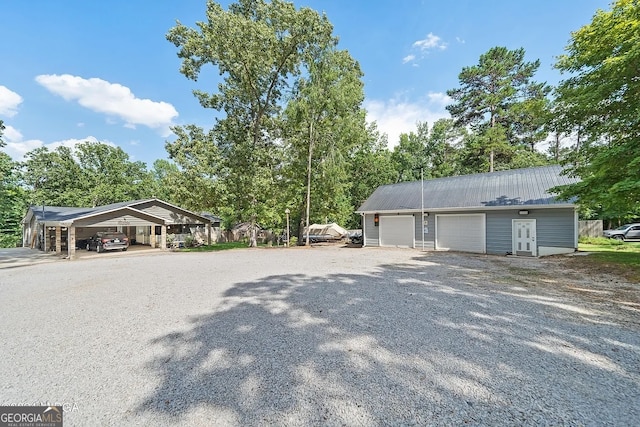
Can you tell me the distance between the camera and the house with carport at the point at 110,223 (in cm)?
1581

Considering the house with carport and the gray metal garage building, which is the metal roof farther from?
the gray metal garage building

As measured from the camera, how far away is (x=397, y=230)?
56.7 ft

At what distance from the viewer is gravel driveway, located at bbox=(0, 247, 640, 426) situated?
2.28 meters

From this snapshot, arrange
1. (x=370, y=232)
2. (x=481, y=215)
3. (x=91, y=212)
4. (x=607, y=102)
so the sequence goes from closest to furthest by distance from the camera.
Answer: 1. (x=607, y=102)
2. (x=481, y=215)
3. (x=91, y=212)
4. (x=370, y=232)

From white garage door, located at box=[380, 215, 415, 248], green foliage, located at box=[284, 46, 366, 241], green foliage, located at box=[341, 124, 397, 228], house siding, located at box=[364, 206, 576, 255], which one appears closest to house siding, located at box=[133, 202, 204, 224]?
green foliage, located at box=[284, 46, 366, 241]

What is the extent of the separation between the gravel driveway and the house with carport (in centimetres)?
1142

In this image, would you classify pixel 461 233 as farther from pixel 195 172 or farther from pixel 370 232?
pixel 195 172

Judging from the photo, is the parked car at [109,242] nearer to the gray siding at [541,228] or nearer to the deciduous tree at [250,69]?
the deciduous tree at [250,69]

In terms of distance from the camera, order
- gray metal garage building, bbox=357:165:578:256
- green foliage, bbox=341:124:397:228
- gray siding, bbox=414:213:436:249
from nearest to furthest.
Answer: gray metal garage building, bbox=357:165:578:256 < gray siding, bbox=414:213:436:249 < green foliage, bbox=341:124:397:228

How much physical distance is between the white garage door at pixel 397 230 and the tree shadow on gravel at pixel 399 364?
11.4 meters

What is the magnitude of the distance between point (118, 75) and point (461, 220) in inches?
847

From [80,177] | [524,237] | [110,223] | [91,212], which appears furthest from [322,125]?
[80,177]

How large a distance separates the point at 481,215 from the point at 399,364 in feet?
44.3

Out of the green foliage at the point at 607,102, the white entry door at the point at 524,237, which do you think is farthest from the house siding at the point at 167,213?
the green foliage at the point at 607,102
